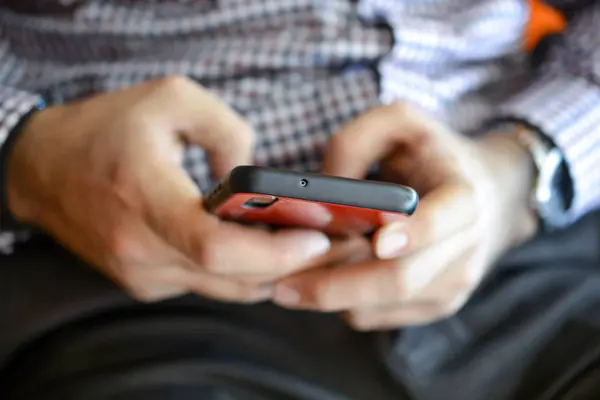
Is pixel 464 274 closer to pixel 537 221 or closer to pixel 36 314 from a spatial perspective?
pixel 537 221

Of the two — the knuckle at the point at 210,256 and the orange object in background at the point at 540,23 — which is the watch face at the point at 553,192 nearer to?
the orange object in background at the point at 540,23

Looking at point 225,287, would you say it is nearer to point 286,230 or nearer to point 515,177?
point 286,230

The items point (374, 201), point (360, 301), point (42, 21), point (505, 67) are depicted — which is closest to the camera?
point (374, 201)

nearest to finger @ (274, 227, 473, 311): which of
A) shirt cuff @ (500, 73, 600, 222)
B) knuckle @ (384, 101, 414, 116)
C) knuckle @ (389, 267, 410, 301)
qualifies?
knuckle @ (389, 267, 410, 301)

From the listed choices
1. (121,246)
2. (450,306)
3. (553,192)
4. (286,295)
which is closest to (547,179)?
(553,192)

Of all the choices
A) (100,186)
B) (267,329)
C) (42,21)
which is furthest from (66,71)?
(267,329)

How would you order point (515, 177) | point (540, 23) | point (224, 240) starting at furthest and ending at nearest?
point (540, 23)
point (515, 177)
point (224, 240)

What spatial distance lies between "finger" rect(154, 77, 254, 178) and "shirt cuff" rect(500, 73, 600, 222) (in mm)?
306

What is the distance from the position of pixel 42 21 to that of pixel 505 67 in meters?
0.49

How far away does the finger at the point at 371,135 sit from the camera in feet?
1.71

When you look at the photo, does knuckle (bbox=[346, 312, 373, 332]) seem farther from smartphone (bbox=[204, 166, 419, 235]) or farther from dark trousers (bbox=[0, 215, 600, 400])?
smartphone (bbox=[204, 166, 419, 235])

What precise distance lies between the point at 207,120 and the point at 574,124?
1.20 feet

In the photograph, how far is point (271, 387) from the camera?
20.1 inches

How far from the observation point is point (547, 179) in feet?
2.13
